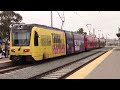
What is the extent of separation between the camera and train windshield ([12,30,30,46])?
23828 mm

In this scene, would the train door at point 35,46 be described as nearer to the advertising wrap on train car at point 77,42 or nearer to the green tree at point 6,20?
the advertising wrap on train car at point 77,42

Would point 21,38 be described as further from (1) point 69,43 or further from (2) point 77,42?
(2) point 77,42

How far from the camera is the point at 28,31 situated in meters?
23.9

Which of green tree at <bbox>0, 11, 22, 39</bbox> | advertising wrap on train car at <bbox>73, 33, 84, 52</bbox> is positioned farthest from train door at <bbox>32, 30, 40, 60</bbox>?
green tree at <bbox>0, 11, 22, 39</bbox>

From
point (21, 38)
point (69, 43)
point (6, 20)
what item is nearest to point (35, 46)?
point (21, 38)

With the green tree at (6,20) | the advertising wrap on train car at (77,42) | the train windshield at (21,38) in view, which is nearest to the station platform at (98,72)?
the train windshield at (21,38)

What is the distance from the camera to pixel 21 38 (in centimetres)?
2416

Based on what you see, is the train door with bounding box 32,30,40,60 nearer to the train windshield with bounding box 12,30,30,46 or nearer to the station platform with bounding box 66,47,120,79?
the train windshield with bounding box 12,30,30,46

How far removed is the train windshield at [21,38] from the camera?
2383 centimetres

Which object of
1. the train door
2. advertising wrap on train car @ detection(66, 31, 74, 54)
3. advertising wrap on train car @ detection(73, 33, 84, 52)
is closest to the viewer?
the train door

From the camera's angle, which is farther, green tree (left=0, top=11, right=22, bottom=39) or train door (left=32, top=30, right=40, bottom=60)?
green tree (left=0, top=11, right=22, bottom=39)
